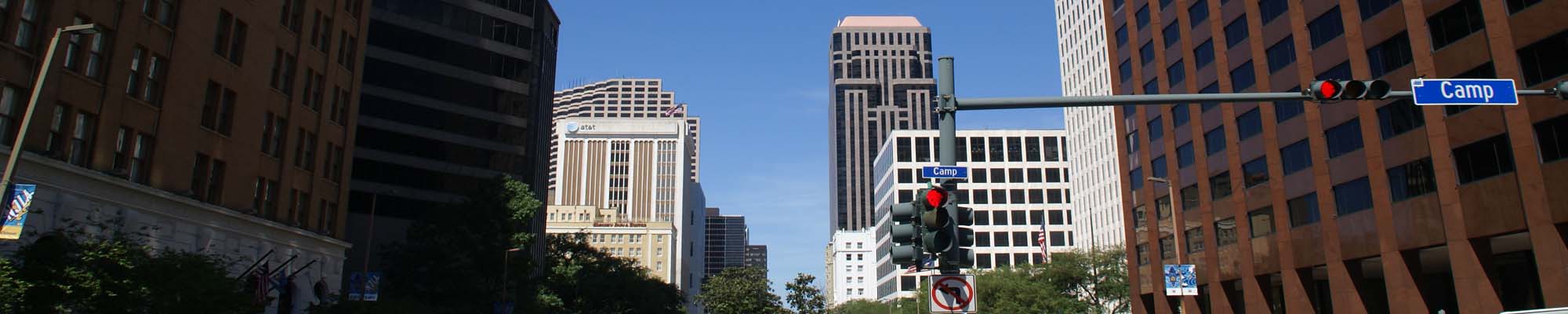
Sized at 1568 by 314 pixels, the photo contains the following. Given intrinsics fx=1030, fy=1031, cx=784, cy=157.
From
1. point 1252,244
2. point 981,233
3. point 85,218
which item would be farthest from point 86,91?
point 981,233

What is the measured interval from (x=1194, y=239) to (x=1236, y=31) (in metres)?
13.6

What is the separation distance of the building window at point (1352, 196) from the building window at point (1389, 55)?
527 cm

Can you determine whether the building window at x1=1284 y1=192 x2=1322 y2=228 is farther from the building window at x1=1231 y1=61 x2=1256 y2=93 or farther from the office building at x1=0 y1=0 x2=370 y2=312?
the office building at x1=0 y1=0 x2=370 y2=312

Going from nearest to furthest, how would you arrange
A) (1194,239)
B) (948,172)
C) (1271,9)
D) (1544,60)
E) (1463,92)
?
(1463,92)
(948,172)
(1544,60)
(1271,9)
(1194,239)

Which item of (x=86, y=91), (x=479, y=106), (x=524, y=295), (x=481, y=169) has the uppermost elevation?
(x=479, y=106)

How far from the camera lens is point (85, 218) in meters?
31.4

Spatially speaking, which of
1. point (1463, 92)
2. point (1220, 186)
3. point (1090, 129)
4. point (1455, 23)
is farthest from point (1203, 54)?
point (1090, 129)

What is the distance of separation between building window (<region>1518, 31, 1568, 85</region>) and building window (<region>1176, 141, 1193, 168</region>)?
2586 cm

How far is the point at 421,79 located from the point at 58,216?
53.2m

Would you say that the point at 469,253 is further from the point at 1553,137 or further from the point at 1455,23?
the point at 1553,137

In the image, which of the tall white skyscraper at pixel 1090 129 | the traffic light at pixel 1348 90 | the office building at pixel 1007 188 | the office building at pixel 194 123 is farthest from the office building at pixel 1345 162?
the office building at pixel 1007 188

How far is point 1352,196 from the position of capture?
49812mm

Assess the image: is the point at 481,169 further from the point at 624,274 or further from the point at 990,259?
the point at 990,259

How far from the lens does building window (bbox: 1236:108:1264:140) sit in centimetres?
5794
